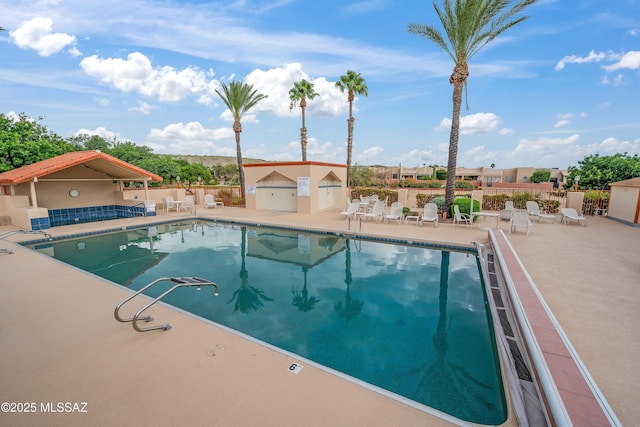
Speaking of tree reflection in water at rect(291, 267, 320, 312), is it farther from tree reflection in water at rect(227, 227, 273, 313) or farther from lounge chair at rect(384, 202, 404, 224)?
lounge chair at rect(384, 202, 404, 224)

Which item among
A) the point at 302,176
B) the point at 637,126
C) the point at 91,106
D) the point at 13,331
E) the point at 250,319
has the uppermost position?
the point at 91,106

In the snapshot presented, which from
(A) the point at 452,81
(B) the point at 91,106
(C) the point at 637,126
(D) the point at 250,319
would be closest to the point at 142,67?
(B) the point at 91,106

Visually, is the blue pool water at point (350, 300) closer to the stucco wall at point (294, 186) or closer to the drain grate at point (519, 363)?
the drain grate at point (519, 363)

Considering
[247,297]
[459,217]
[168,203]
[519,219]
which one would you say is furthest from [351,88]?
[247,297]

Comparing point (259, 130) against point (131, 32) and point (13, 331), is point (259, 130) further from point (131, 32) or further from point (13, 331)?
point (13, 331)

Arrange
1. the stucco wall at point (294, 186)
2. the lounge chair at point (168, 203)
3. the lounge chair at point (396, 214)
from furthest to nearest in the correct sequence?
the lounge chair at point (168, 203)
the stucco wall at point (294, 186)
the lounge chair at point (396, 214)

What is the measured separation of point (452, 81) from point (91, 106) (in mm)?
30178

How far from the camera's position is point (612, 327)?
12.7 feet

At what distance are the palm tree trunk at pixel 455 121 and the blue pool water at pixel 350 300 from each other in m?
4.77

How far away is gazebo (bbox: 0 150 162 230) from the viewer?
466 inches

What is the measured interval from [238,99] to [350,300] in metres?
17.5

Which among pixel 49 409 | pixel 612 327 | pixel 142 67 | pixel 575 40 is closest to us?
pixel 49 409

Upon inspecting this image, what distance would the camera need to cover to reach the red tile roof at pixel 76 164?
453 inches

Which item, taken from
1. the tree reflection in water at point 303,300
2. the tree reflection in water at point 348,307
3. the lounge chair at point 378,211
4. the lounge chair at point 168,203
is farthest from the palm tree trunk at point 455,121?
the lounge chair at point 168,203
